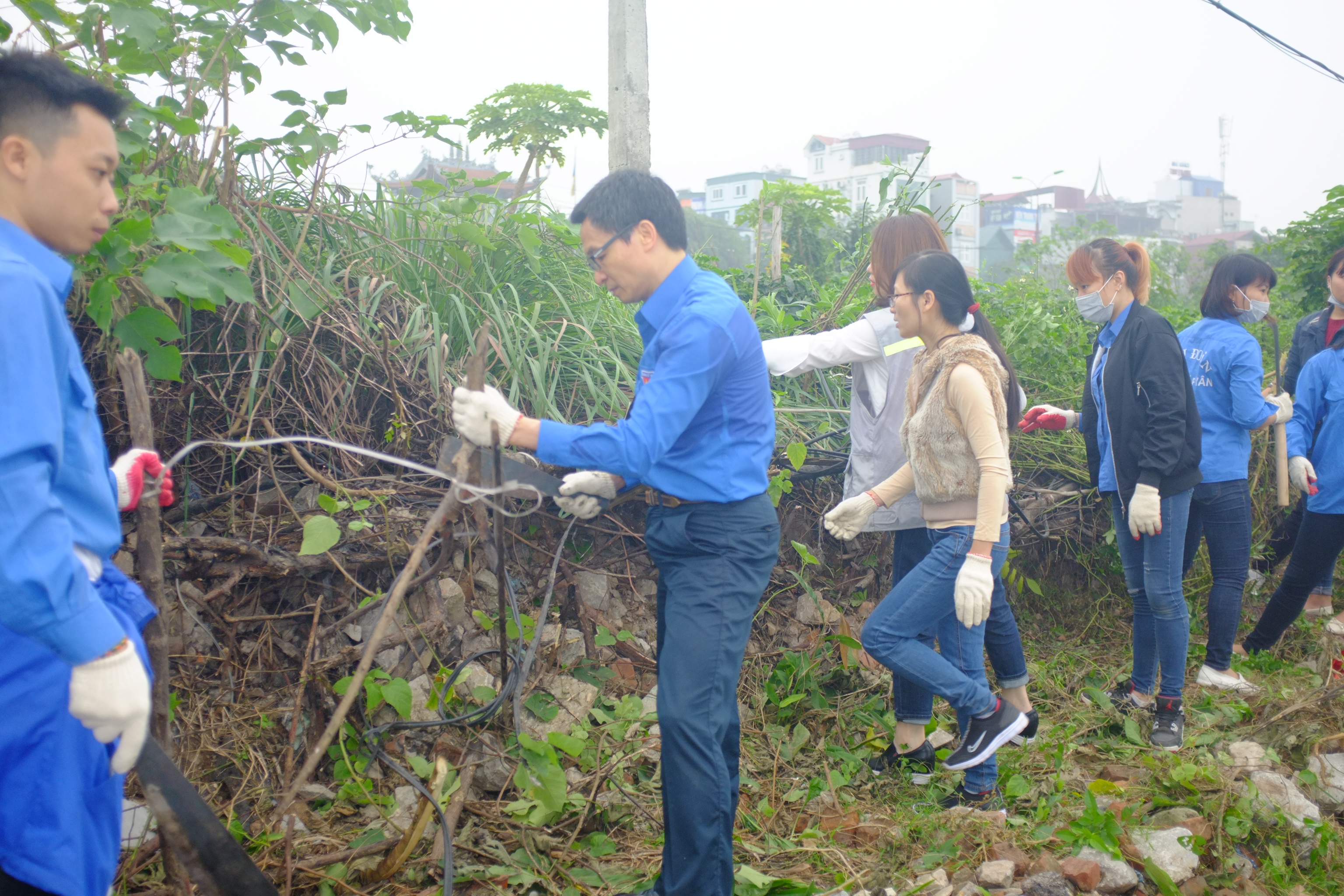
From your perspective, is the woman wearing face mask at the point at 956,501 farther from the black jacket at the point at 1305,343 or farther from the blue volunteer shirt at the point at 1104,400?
the black jacket at the point at 1305,343

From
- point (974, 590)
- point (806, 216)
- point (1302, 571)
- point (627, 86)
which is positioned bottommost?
point (1302, 571)

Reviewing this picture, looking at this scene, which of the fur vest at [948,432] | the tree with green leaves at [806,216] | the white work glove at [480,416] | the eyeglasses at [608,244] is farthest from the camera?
the tree with green leaves at [806,216]

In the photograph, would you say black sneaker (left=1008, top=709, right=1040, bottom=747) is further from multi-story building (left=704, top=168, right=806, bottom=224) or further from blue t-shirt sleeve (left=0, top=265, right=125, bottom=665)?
multi-story building (left=704, top=168, right=806, bottom=224)

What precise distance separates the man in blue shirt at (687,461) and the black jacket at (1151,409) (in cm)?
180

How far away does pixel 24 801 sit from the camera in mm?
1350

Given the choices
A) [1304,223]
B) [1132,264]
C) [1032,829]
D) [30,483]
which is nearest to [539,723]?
[1032,829]

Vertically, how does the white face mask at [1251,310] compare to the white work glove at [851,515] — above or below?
above

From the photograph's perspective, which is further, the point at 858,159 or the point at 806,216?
the point at 858,159

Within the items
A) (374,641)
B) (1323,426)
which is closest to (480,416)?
(374,641)

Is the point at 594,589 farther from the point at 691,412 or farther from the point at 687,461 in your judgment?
the point at 691,412

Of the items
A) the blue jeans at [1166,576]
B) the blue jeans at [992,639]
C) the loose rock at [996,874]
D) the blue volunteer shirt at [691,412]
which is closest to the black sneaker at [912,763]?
the blue jeans at [992,639]

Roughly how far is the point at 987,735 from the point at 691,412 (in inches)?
64.4

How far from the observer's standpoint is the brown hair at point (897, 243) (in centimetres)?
324

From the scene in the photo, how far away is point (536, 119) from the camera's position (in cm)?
641
